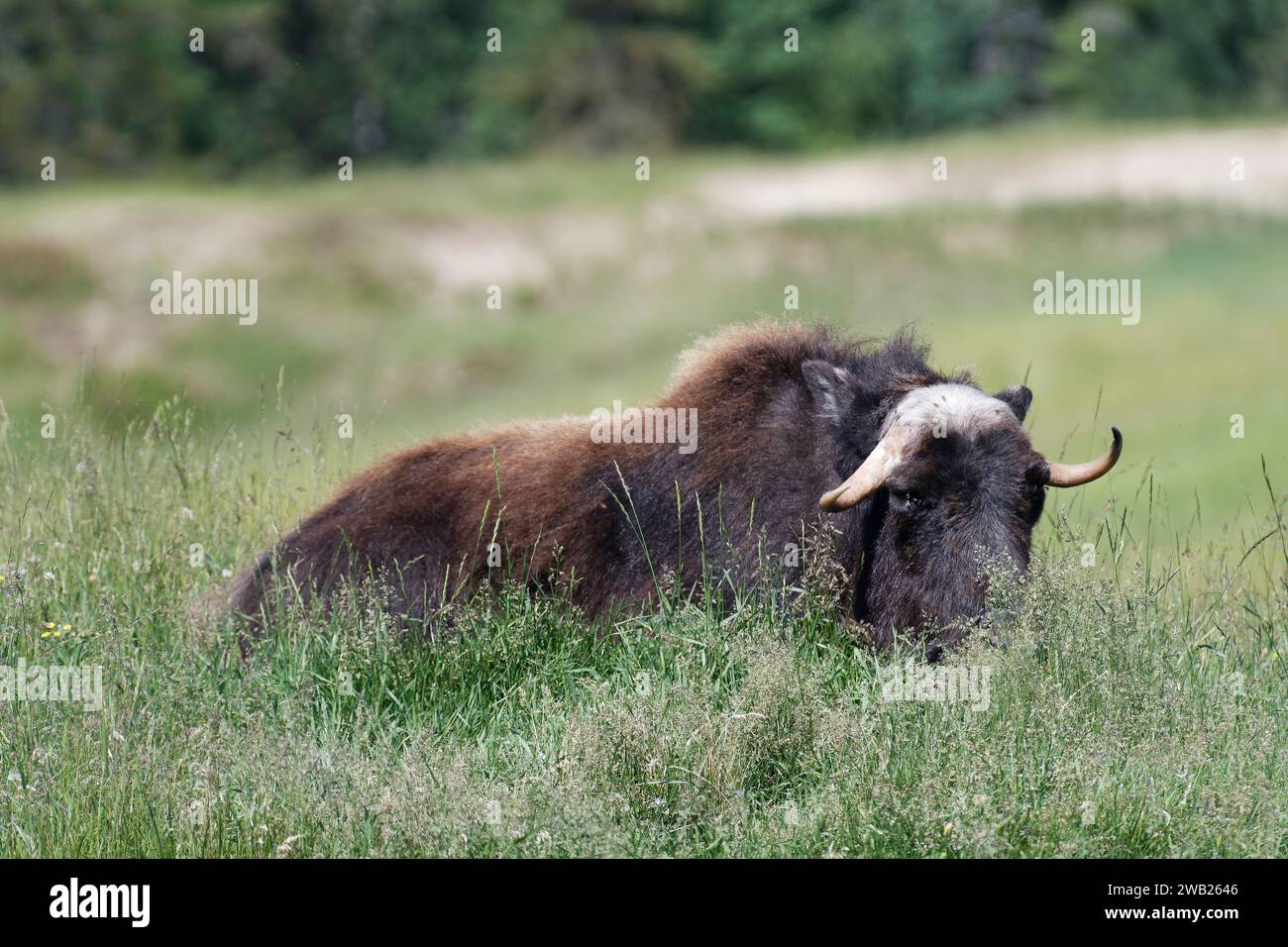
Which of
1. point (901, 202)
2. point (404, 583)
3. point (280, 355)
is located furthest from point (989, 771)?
point (901, 202)

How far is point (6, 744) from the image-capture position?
704 centimetres

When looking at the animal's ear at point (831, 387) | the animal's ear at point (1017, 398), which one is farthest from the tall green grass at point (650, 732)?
the animal's ear at point (831, 387)

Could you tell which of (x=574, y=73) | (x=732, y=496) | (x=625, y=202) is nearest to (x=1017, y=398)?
(x=732, y=496)

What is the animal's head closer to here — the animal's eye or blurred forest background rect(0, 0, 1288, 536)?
the animal's eye

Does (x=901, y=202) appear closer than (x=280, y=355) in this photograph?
No

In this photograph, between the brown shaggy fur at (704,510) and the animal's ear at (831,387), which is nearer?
the brown shaggy fur at (704,510)

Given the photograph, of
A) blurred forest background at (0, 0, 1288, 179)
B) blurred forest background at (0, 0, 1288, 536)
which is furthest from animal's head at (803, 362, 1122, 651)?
blurred forest background at (0, 0, 1288, 179)

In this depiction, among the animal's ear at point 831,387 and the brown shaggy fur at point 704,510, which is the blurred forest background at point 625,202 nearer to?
the brown shaggy fur at point 704,510

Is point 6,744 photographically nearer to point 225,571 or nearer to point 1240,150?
point 225,571

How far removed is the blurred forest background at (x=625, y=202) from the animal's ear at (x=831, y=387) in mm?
3247

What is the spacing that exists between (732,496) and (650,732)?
2259 millimetres

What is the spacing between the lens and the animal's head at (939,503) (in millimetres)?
8117
